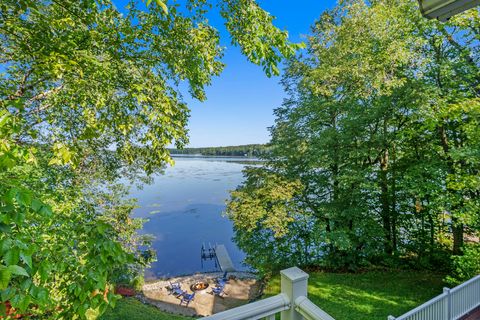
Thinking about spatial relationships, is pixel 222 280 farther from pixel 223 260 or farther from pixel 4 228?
pixel 4 228

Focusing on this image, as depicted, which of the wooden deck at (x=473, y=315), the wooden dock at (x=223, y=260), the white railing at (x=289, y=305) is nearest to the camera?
the white railing at (x=289, y=305)

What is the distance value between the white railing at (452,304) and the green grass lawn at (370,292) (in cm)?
180

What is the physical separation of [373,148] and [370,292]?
475 centimetres

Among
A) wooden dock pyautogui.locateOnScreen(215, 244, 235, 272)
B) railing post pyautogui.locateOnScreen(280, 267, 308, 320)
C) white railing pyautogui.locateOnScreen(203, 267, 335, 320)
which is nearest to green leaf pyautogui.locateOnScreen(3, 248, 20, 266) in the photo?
white railing pyautogui.locateOnScreen(203, 267, 335, 320)

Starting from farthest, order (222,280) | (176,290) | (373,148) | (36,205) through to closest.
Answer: (222,280)
(176,290)
(373,148)
(36,205)

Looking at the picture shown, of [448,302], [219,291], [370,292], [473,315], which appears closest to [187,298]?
[219,291]

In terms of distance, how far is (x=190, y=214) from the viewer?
2817 centimetres

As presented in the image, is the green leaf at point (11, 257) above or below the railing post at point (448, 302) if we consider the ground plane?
above

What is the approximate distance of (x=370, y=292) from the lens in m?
8.02

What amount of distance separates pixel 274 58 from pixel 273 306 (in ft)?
6.48

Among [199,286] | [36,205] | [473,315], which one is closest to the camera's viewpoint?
[36,205]

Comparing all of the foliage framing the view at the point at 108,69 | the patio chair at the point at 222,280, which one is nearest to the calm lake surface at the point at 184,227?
the patio chair at the point at 222,280

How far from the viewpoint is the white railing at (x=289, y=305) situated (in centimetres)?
144

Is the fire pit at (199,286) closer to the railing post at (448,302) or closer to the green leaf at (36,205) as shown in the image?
the railing post at (448,302)
